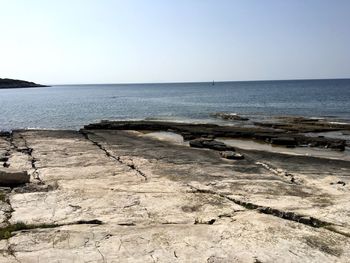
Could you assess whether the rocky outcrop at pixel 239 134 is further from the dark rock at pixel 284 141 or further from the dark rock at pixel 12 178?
the dark rock at pixel 12 178

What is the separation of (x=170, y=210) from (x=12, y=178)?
5.37 m

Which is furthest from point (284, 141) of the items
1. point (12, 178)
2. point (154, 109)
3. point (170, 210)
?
point (154, 109)

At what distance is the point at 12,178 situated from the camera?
12531 mm

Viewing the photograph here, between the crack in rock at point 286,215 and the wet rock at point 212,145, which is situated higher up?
the crack in rock at point 286,215

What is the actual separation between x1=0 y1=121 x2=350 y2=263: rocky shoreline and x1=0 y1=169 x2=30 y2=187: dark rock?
65 millimetres

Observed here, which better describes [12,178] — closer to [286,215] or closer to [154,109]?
[286,215]

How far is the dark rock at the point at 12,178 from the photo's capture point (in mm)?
12461

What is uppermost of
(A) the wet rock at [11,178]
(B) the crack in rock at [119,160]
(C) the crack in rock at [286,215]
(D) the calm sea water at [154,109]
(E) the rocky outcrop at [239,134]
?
(A) the wet rock at [11,178]

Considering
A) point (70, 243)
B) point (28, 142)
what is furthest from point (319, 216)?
point (28, 142)

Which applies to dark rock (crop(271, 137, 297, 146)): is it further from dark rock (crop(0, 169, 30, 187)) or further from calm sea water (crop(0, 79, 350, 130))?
calm sea water (crop(0, 79, 350, 130))

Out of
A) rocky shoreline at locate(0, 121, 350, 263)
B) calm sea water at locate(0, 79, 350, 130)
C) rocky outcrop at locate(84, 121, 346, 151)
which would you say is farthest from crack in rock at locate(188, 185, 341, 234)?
calm sea water at locate(0, 79, 350, 130)

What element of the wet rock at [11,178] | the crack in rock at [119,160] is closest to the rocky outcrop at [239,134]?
the crack in rock at [119,160]

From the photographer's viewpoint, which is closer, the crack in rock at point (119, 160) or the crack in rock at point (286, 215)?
the crack in rock at point (286, 215)

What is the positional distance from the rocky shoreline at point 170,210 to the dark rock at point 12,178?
2.5 inches
